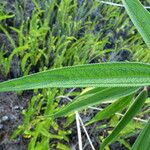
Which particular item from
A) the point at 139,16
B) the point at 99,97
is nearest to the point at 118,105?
the point at 99,97

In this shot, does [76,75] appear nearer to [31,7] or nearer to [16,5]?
[16,5]

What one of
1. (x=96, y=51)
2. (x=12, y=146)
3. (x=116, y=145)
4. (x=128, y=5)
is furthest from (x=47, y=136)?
(x=128, y=5)

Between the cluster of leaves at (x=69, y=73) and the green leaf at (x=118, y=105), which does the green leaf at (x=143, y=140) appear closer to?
the cluster of leaves at (x=69, y=73)

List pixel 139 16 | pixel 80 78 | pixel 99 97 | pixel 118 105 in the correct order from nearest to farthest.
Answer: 1. pixel 80 78
2. pixel 139 16
3. pixel 99 97
4. pixel 118 105

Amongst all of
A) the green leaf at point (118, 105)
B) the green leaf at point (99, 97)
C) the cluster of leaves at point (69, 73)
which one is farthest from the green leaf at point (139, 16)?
the green leaf at point (118, 105)

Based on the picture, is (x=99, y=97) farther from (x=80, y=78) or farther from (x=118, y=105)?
(x=80, y=78)

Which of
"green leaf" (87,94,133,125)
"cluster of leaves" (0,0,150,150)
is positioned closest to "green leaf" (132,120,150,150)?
"cluster of leaves" (0,0,150,150)

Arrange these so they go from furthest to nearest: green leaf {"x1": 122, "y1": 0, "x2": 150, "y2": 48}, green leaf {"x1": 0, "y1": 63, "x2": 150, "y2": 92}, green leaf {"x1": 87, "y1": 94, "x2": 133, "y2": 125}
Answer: green leaf {"x1": 87, "y1": 94, "x2": 133, "y2": 125}
green leaf {"x1": 122, "y1": 0, "x2": 150, "y2": 48}
green leaf {"x1": 0, "y1": 63, "x2": 150, "y2": 92}

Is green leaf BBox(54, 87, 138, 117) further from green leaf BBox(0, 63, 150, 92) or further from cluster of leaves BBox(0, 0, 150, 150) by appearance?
green leaf BBox(0, 63, 150, 92)
